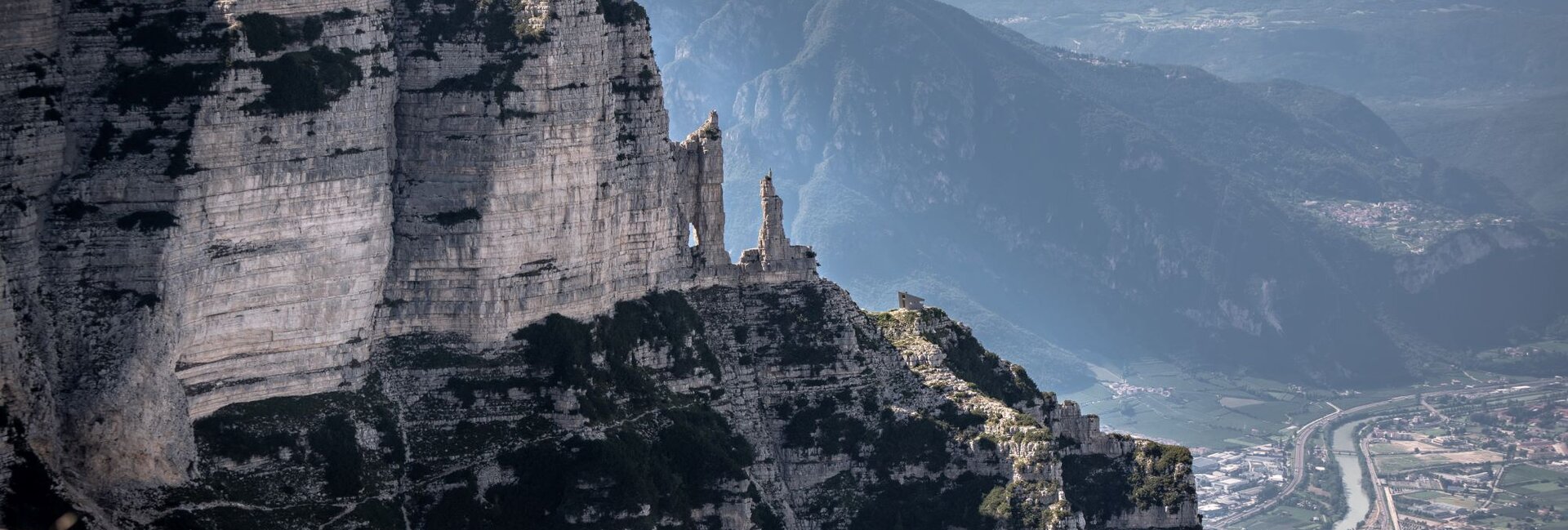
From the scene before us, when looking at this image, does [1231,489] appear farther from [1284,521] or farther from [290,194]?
[290,194]

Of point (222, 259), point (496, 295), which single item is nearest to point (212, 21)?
point (222, 259)

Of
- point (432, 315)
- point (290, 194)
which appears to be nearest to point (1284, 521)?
point (432, 315)

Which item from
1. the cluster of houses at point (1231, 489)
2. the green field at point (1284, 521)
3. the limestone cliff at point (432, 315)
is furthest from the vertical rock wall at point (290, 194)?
the cluster of houses at point (1231, 489)

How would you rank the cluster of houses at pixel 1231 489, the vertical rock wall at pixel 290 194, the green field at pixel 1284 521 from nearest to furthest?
1. the vertical rock wall at pixel 290 194
2. the green field at pixel 1284 521
3. the cluster of houses at pixel 1231 489

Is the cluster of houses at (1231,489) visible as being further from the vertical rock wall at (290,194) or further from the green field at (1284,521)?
the vertical rock wall at (290,194)

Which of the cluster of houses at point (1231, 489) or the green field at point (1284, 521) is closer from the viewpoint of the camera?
the green field at point (1284, 521)

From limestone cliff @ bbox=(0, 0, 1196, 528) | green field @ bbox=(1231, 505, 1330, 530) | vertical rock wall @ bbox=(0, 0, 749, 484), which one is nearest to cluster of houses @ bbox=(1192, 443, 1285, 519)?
green field @ bbox=(1231, 505, 1330, 530)

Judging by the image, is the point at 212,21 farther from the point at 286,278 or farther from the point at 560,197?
the point at 560,197

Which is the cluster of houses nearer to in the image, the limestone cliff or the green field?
the green field
